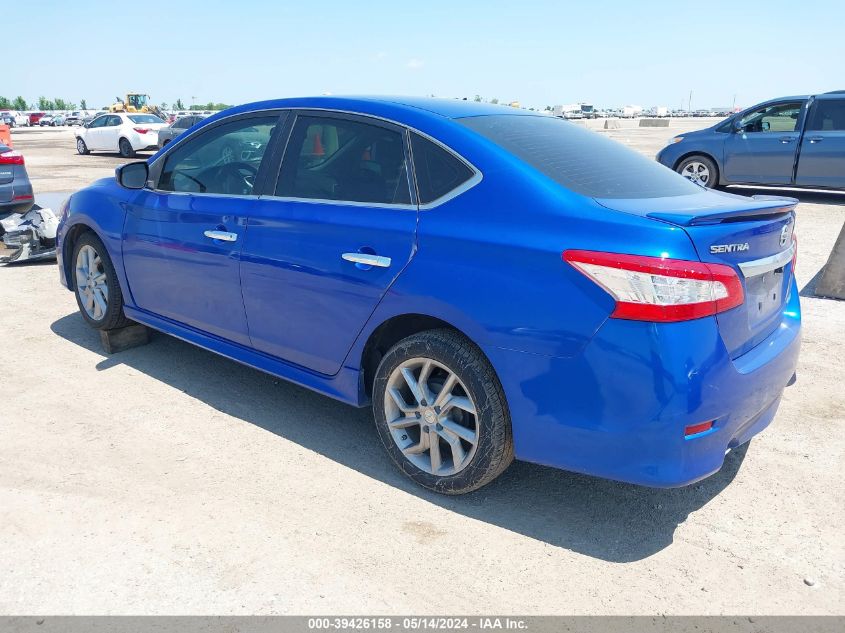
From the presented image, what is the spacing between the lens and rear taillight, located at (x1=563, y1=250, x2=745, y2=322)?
2.47m

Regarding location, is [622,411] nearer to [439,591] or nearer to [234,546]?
[439,591]

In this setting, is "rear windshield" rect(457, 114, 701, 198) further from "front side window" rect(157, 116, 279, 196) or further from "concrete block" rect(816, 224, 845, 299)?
"concrete block" rect(816, 224, 845, 299)

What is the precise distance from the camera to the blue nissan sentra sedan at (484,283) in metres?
2.55

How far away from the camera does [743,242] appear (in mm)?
2693

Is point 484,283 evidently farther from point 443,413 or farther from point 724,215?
point 724,215

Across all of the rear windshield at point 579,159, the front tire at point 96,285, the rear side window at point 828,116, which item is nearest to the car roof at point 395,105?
the rear windshield at point 579,159

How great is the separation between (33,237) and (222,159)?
15.3 ft

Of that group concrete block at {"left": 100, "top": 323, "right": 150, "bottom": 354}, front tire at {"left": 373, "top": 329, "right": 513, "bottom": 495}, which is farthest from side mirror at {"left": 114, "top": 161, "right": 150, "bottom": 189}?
Answer: front tire at {"left": 373, "top": 329, "right": 513, "bottom": 495}

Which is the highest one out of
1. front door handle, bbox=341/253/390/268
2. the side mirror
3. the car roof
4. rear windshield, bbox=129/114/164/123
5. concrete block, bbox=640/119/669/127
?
the car roof

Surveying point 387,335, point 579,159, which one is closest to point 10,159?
point 387,335

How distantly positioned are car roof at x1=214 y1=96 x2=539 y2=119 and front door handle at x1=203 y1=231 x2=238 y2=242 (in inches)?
29.3

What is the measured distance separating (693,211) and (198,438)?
271cm

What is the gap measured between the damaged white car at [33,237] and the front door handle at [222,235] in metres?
4.63

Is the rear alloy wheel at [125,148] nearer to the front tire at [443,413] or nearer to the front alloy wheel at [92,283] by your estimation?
the front alloy wheel at [92,283]
